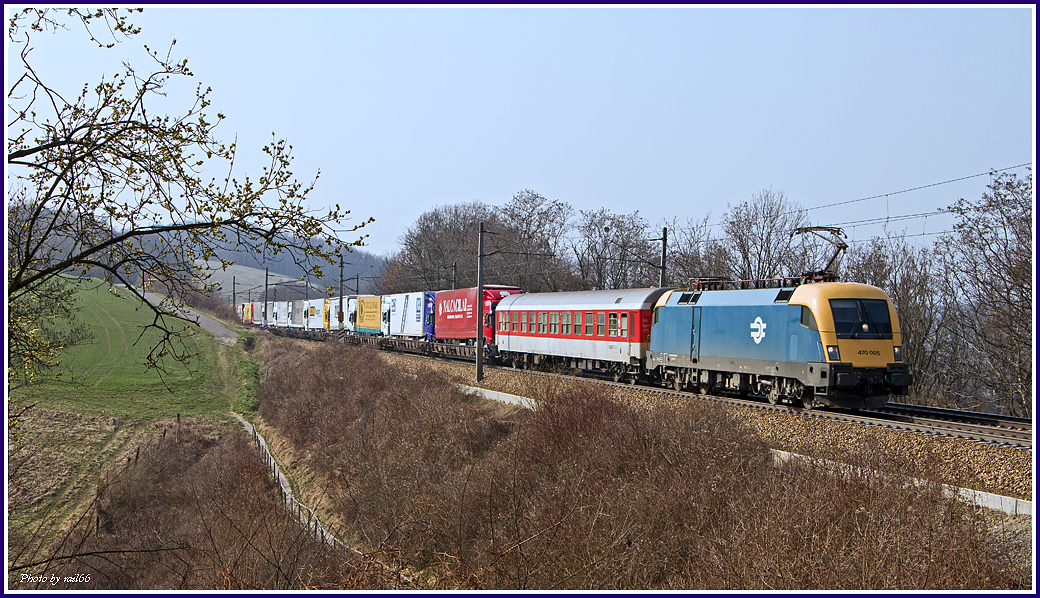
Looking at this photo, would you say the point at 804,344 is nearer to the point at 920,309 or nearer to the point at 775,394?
the point at 775,394

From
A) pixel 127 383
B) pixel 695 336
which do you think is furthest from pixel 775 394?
pixel 127 383

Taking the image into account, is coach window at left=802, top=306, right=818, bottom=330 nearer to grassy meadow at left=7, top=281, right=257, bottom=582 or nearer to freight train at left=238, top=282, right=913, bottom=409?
freight train at left=238, top=282, right=913, bottom=409

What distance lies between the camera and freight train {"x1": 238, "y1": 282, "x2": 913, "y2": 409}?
49.2 feet

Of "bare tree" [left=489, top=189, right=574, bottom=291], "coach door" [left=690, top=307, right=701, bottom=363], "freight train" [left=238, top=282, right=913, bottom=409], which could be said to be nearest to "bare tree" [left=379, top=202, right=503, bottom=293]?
"bare tree" [left=489, top=189, right=574, bottom=291]

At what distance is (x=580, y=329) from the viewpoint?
80.0 ft

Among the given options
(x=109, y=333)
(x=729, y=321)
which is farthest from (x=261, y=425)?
(x=109, y=333)

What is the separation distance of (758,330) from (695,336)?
2.40 metres

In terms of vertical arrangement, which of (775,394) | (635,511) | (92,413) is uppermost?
(775,394)

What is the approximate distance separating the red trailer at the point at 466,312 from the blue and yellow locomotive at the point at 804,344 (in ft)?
42.7

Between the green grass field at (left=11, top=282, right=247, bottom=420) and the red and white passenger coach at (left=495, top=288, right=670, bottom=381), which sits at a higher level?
the red and white passenger coach at (left=495, top=288, right=670, bottom=381)


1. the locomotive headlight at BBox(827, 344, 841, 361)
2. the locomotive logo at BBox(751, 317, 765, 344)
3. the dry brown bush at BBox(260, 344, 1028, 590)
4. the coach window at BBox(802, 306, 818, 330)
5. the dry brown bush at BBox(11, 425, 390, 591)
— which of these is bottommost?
the dry brown bush at BBox(11, 425, 390, 591)

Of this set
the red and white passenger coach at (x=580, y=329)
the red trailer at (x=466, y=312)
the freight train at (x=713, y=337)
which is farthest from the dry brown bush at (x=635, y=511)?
the red trailer at (x=466, y=312)

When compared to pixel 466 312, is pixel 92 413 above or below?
below

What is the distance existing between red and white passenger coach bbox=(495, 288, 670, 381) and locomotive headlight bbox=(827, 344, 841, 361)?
271 inches
